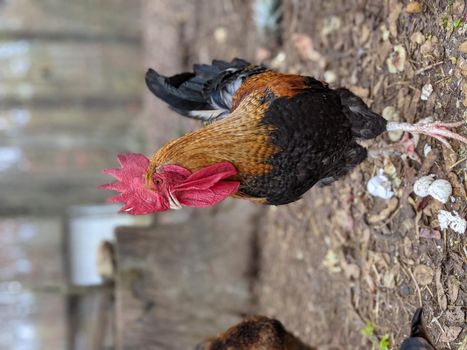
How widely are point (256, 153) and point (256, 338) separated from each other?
2.49 ft

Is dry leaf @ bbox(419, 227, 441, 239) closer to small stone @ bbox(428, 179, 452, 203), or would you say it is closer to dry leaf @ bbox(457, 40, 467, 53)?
small stone @ bbox(428, 179, 452, 203)

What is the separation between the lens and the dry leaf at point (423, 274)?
190 centimetres

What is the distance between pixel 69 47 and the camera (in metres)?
5.11

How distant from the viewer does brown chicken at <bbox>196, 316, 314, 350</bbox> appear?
186cm

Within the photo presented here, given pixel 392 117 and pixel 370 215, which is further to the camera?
pixel 370 215

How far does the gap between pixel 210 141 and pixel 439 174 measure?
90cm

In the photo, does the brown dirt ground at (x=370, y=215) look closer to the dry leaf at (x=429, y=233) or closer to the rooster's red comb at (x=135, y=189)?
the dry leaf at (x=429, y=233)

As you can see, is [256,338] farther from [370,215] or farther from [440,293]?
[370,215]

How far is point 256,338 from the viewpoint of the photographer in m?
1.88

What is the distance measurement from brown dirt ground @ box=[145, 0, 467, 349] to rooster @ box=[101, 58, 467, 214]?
10.2 inches

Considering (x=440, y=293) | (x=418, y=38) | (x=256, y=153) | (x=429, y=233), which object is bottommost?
(x=440, y=293)

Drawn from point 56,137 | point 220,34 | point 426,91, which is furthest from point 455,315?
point 56,137

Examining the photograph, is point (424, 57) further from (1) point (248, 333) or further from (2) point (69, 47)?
(2) point (69, 47)

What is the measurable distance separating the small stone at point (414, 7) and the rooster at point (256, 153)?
1.61 ft
